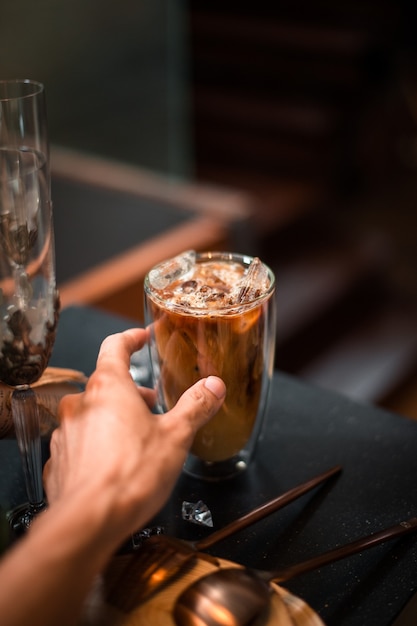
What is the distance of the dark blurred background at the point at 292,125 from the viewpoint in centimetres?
279

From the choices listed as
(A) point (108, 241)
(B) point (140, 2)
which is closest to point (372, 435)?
(A) point (108, 241)

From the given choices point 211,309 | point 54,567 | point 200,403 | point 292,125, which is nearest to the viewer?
point 54,567

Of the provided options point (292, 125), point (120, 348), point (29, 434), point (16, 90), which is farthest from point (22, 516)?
point (292, 125)

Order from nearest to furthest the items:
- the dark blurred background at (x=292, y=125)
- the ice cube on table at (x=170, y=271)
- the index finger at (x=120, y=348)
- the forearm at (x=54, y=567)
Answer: the forearm at (x=54, y=567)
the index finger at (x=120, y=348)
the ice cube on table at (x=170, y=271)
the dark blurred background at (x=292, y=125)

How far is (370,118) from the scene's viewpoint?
3775 millimetres

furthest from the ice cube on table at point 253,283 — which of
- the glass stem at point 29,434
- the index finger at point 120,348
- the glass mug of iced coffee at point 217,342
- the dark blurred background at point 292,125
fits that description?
the dark blurred background at point 292,125

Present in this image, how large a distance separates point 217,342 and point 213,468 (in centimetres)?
16

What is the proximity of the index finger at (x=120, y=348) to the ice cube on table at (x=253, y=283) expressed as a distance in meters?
0.11

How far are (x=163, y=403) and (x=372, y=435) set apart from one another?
0.83ft

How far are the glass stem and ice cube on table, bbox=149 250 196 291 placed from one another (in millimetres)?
184

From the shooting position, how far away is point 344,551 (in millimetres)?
675

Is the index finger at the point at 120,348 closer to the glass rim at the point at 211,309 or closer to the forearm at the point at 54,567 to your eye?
the glass rim at the point at 211,309

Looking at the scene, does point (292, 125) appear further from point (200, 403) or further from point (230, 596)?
point (230, 596)

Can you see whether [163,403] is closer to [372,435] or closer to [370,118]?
[372,435]
